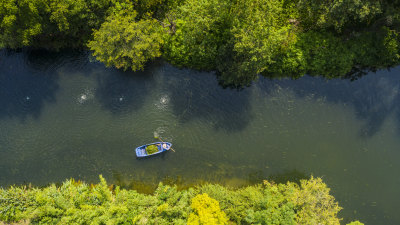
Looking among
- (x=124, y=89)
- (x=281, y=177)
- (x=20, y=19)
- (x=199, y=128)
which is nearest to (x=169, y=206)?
(x=199, y=128)

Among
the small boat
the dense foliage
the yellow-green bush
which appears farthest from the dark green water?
the yellow-green bush

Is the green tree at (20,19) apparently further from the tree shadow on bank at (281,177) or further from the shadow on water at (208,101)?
the tree shadow on bank at (281,177)

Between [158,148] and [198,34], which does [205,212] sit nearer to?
[158,148]

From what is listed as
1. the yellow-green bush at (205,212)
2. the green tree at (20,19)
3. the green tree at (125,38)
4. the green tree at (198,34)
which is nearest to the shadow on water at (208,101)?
the green tree at (198,34)

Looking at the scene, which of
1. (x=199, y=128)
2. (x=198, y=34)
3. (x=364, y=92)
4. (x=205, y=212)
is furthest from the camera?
(x=199, y=128)

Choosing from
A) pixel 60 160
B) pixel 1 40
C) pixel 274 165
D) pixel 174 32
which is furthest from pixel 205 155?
pixel 1 40

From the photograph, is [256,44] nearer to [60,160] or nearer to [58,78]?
[58,78]
